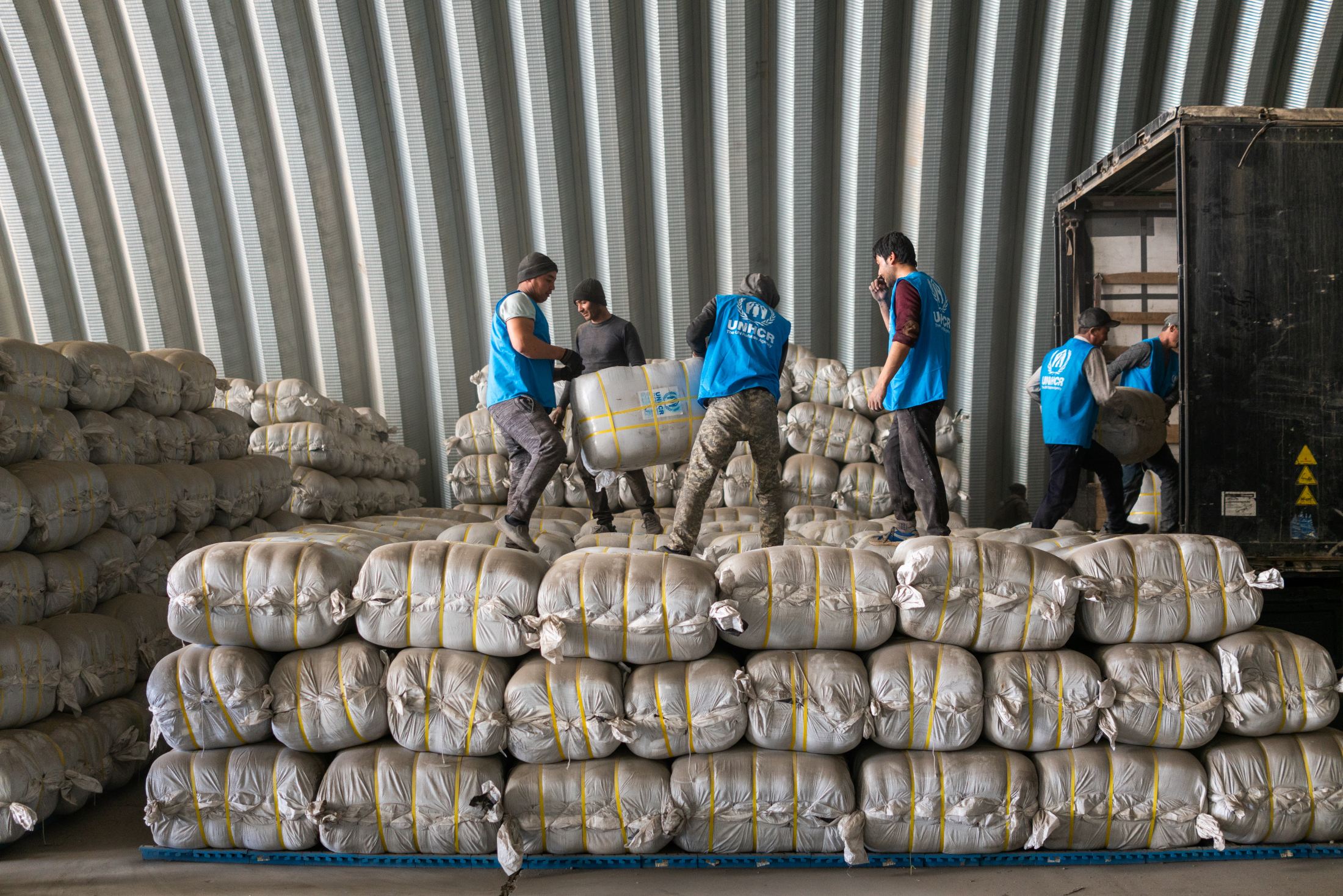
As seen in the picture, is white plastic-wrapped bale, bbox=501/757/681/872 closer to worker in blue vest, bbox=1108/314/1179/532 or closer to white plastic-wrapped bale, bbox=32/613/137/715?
white plastic-wrapped bale, bbox=32/613/137/715

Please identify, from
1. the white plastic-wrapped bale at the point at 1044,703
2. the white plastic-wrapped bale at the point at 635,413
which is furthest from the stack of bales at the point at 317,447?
the white plastic-wrapped bale at the point at 1044,703

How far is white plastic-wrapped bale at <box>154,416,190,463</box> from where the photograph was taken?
4.88 m

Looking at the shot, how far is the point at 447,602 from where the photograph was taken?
305 cm

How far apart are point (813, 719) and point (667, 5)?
18.9ft

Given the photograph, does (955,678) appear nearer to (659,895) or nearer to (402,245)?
(659,895)

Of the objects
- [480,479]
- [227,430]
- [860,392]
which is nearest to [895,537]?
[860,392]

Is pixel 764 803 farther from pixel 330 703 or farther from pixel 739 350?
pixel 739 350

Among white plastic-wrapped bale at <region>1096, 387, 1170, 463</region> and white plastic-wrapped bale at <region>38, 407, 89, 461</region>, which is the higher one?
white plastic-wrapped bale at <region>38, 407, 89, 461</region>

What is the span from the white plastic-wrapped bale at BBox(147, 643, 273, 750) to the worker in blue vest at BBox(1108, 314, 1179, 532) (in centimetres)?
478

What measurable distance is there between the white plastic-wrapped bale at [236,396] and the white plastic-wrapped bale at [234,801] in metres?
4.00

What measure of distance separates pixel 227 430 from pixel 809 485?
12.9ft

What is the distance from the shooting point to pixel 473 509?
6762 millimetres

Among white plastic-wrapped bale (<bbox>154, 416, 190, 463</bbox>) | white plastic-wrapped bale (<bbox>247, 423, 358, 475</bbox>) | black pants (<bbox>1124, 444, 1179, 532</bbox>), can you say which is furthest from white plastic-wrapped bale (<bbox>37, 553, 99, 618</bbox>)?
black pants (<bbox>1124, 444, 1179, 532</bbox>)

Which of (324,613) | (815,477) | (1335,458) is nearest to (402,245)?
(815,477)
